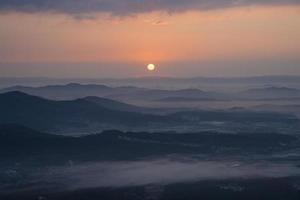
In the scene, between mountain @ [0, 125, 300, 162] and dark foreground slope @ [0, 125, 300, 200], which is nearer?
dark foreground slope @ [0, 125, 300, 200]

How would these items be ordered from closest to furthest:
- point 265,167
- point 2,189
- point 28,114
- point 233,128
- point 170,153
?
point 2,189 → point 265,167 → point 170,153 → point 233,128 → point 28,114

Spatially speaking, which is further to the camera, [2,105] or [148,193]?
[2,105]

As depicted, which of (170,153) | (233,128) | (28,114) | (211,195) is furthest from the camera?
(28,114)

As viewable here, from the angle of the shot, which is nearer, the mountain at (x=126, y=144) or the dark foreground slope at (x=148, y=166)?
the dark foreground slope at (x=148, y=166)

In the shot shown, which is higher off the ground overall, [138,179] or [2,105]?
[2,105]

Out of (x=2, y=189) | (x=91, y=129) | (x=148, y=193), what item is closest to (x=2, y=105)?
(x=91, y=129)

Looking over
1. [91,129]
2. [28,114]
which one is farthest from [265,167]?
[28,114]

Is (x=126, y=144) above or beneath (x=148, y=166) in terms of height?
above

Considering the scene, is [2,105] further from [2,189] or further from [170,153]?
[2,189]

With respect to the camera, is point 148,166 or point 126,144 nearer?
point 148,166
